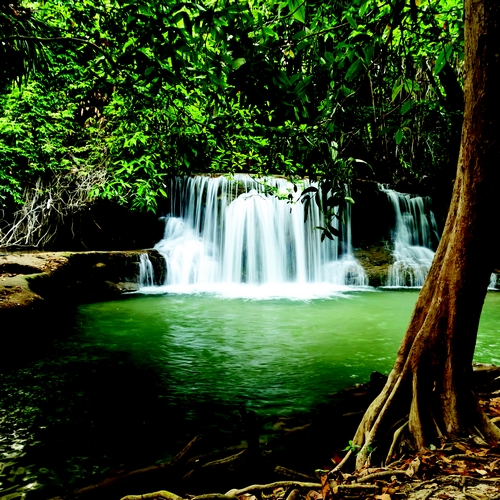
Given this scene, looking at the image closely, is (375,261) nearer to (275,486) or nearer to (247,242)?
(247,242)

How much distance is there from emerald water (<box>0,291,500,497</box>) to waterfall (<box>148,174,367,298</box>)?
531cm

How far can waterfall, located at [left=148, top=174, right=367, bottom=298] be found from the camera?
Answer: 54.6 ft

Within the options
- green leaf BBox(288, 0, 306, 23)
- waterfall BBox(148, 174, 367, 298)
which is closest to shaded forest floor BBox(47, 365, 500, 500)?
green leaf BBox(288, 0, 306, 23)

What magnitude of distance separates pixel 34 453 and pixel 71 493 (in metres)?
0.88

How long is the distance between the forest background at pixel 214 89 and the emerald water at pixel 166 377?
2792 millimetres

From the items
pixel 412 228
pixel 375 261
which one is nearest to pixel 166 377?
pixel 375 261

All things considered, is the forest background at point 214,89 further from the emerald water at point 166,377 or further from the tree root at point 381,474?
the emerald water at point 166,377

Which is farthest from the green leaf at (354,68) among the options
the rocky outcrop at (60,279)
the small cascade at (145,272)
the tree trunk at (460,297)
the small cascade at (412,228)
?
the small cascade at (412,228)

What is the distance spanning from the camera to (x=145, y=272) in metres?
14.7

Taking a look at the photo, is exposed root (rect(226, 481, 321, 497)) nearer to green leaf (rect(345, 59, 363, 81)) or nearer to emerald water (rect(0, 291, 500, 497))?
emerald water (rect(0, 291, 500, 497))

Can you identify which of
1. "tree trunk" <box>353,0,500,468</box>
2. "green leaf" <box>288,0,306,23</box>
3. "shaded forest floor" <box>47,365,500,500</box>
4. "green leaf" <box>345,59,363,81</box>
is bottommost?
"shaded forest floor" <box>47,365,500,500</box>

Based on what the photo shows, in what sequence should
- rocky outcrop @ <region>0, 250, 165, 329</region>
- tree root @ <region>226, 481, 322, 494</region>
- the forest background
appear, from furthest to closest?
1. rocky outcrop @ <region>0, 250, 165, 329</region>
2. the forest background
3. tree root @ <region>226, 481, 322, 494</region>

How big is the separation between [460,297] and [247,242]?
556 inches

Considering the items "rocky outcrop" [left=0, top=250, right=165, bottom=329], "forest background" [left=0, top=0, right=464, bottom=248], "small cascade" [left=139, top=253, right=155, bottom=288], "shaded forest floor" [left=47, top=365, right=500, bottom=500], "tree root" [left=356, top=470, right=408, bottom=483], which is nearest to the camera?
"shaded forest floor" [left=47, top=365, right=500, bottom=500]
